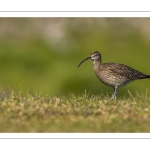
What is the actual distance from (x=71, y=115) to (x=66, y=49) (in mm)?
16312

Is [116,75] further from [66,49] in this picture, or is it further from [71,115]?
[66,49]

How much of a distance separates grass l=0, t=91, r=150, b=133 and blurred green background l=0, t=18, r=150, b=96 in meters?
11.8

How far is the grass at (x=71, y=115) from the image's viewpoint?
12500 mm

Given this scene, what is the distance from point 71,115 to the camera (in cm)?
1298

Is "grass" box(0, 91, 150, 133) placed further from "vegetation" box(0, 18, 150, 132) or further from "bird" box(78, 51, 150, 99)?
"vegetation" box(0, 18, 150, 132)

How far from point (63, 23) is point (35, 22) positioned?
4.37ft

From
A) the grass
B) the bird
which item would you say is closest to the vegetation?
the bird

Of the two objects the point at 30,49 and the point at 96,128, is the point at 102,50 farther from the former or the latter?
the point at 96,128

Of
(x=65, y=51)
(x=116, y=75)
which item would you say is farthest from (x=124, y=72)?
(x=65, y=51)

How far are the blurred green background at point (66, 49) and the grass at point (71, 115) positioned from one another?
38.6 ft

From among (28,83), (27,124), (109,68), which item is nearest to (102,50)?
(28,83)

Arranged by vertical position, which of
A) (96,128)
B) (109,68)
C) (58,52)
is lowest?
(96,128)

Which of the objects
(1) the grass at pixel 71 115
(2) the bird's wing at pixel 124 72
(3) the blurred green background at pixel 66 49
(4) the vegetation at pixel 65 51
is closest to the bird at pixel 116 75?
(2) the bird's wing at pixel 124 72

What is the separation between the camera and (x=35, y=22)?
30.6 m
